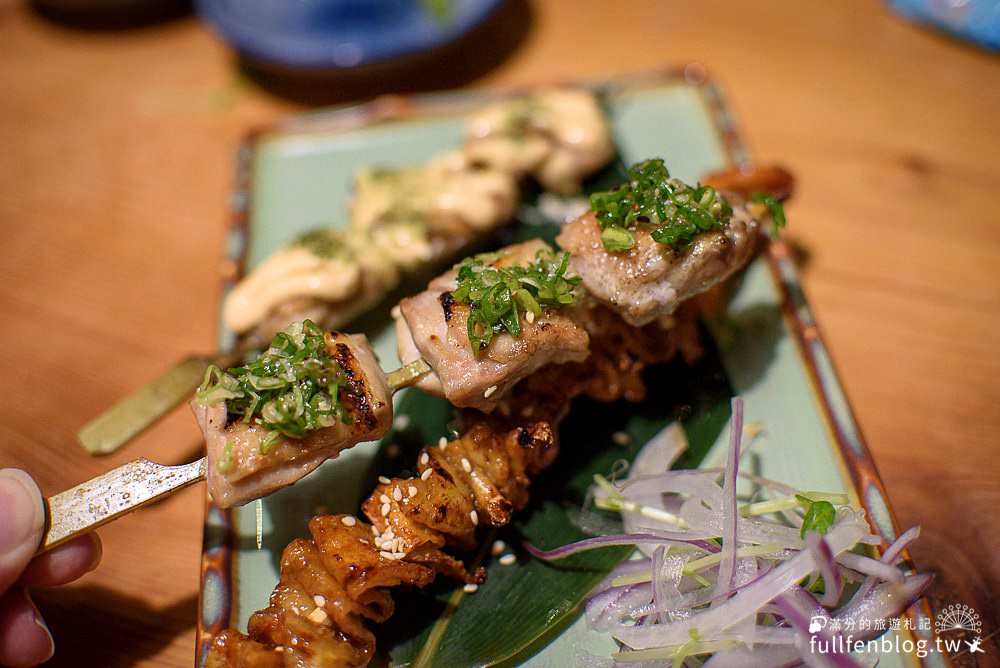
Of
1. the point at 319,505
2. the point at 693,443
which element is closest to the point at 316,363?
the point at 319,505

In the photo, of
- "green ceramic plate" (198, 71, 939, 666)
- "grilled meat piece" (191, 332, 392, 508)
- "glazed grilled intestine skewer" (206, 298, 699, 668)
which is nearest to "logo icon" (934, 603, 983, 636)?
"green ceramic plate" (198, 71, 939, 666)

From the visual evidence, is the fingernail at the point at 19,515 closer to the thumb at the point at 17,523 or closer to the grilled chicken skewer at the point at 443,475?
the thumb at the point at 17,523

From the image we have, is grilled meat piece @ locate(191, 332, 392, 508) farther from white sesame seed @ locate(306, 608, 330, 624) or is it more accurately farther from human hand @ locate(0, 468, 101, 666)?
human hand @ locate(0, 468, 101, 666)

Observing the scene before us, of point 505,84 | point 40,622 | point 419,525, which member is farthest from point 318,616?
point 505,84

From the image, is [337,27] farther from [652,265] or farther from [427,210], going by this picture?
[652,265]

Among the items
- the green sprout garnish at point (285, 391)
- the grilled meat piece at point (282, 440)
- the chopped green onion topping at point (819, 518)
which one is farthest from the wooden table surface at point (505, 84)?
the green sprout garnish at point (285, 391)

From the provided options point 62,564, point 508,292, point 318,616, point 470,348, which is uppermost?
point 508,292

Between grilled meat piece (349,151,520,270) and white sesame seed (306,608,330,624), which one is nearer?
white sesame seed (306,608,330,624)
